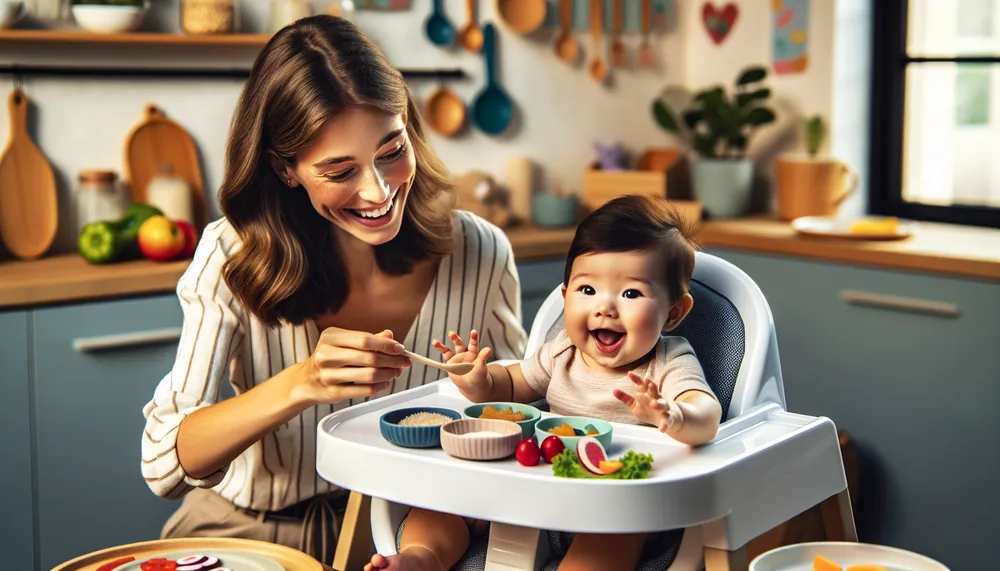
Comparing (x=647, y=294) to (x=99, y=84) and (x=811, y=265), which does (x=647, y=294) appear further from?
(x=99, y=84)

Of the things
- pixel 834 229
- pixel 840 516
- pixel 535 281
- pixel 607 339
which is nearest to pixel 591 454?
pixel 607 339

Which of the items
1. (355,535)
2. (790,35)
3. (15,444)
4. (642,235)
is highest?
(790,35)

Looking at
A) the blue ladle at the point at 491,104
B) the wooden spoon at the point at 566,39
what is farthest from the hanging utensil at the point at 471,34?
the wooden spoon at the point at 566,39

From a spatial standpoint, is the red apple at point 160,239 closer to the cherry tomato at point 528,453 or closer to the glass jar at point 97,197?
the glass jar at point 97,197

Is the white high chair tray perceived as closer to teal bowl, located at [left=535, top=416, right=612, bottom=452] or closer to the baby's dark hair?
teal bowl, located at [left=535, top=416, right=612, bottom=452]

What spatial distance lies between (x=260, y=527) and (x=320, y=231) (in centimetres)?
45

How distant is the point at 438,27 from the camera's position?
10.5ft

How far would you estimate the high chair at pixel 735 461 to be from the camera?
3.51 ft

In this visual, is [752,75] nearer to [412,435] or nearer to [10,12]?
[10,12]

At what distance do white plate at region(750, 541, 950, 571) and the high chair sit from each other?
0.12ft

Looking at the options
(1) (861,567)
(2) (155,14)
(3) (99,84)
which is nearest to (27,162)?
(3) (99,84)

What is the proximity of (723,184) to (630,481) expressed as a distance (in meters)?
2.27

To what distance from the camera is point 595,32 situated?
11.4 ft

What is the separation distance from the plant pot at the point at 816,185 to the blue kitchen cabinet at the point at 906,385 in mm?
331
